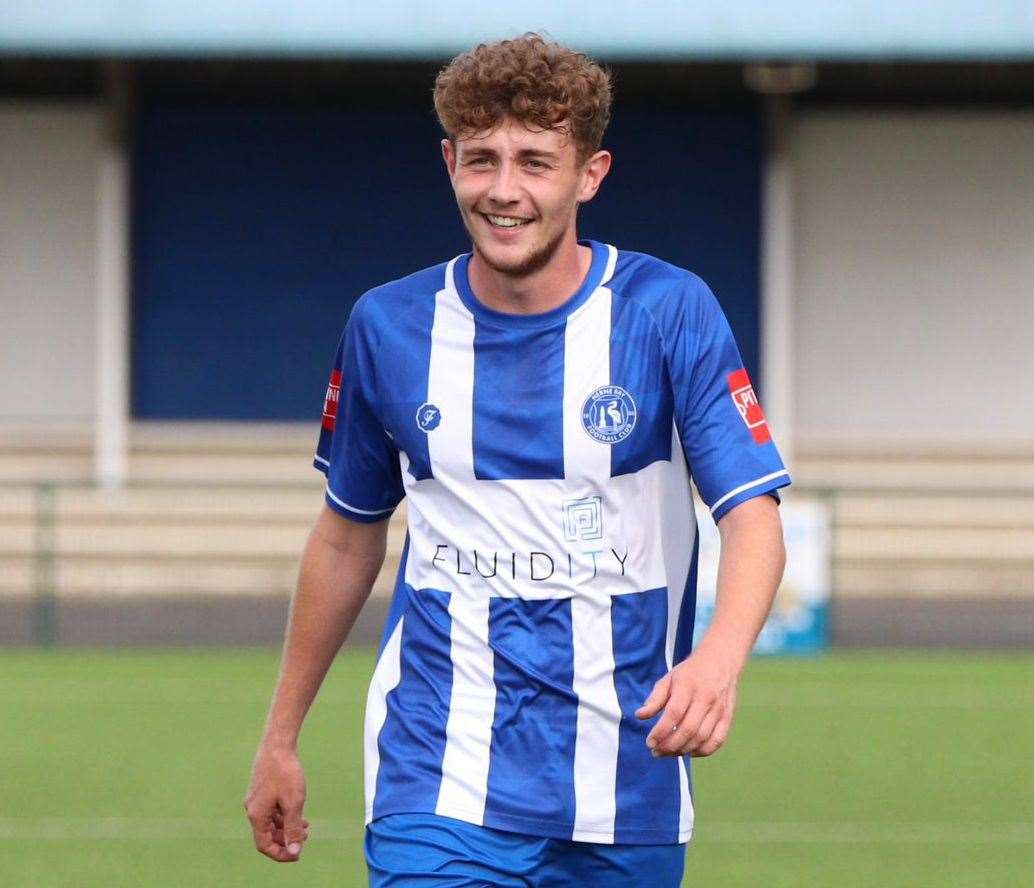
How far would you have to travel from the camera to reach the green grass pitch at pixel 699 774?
7535 millimetres

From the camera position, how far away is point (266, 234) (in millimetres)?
18422

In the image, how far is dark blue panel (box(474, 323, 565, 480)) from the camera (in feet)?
11.7

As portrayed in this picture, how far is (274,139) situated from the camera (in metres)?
18.4

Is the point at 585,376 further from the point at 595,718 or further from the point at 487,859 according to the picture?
the point at 487,859

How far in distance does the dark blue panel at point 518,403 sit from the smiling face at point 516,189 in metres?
0.15

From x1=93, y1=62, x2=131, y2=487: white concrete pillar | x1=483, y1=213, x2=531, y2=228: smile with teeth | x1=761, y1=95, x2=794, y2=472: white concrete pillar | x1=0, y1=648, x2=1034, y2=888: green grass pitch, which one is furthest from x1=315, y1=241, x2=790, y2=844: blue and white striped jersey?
x1=93, y1=62, x2=131, y2=487: white concrete pillar

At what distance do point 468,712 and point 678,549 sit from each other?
1.54 feet

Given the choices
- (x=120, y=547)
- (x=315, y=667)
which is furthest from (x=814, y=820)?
(x=120, y=547)

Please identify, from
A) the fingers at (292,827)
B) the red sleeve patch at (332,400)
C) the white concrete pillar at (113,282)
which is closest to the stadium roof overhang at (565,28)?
the white concrete pillar at (113,282)

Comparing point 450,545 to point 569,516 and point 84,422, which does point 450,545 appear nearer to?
point 569,516

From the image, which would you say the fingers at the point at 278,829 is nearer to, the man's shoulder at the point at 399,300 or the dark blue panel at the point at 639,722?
the dark blue panel at the point at 639,722

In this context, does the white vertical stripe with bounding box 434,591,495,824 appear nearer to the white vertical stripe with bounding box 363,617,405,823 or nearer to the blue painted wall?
the white vertical stripe with bounding box 363,617,405,823

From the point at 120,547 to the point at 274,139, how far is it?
490 cm

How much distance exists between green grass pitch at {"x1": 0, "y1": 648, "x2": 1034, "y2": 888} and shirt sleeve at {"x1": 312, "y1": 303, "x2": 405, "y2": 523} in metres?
3.58
